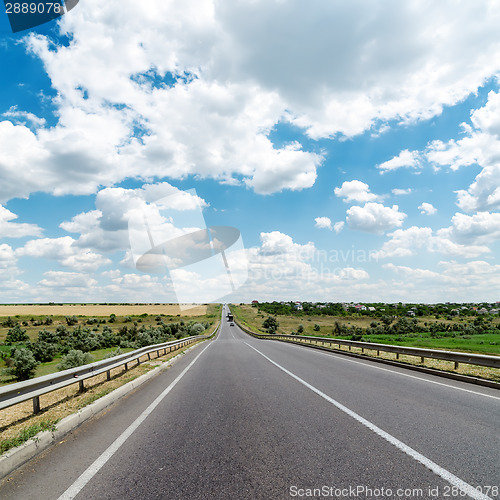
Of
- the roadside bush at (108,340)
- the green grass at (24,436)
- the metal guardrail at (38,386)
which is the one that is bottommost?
the roadside bush at (108,340)

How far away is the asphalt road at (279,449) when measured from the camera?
3.42 meters

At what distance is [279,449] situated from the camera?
446 cm

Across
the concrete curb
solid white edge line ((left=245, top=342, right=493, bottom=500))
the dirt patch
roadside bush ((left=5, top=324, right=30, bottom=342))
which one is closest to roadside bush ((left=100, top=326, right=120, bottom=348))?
roadside bush ((left=5, top=324, right=30, bottom=342))

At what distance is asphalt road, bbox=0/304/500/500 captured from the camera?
342 cm

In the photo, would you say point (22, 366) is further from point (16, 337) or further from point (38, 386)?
point (16, 337)

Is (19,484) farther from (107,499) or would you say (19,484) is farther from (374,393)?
(374,393)

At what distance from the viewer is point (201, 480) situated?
361cm

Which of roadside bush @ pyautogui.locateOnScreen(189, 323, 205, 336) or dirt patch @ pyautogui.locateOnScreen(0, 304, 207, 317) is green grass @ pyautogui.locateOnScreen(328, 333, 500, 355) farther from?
dirt patch @ pyautogui.locateOnScreen(0, 304, 207, 317)

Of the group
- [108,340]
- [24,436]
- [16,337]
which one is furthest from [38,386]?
[16,337]

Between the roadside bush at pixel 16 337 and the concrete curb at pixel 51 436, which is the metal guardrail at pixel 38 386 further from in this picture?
the roadside bush at pixel 16 337

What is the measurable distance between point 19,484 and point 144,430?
202 cm

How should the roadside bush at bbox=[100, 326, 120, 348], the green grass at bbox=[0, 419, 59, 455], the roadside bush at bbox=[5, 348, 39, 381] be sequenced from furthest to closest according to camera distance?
the roadside bush at bbox=[100, 326, 120, 348] → the roadside bush at bbox=[5, 348, 39, 381] → the green grass at bbox=[0, 419, 59, 455]

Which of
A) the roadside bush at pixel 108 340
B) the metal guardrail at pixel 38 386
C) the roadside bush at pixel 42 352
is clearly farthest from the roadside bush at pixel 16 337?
the metal guardrail at pixel 38 386

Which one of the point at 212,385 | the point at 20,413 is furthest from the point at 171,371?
the point at 20,413
